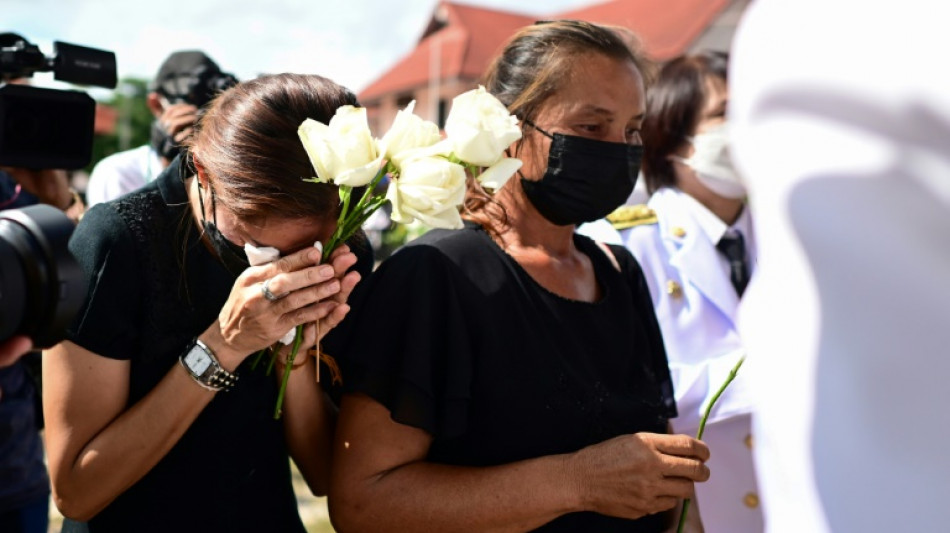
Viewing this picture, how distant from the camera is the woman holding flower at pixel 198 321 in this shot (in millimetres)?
1842

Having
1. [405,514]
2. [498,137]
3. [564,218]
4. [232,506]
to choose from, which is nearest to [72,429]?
[232,506]

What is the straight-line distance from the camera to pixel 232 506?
2.04 meters

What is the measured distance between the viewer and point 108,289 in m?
1.87

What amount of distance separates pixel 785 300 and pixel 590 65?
1465mm

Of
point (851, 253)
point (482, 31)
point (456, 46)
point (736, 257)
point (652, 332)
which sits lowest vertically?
point (456, 46)

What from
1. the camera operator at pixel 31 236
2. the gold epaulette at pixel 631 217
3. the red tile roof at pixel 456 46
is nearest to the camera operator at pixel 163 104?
the camera operator at pixel 31 236

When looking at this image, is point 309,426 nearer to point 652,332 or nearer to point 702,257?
point 652,332

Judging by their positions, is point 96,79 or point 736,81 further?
point 96,79

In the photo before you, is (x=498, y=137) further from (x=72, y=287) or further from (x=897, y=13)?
(x=897, y=13)

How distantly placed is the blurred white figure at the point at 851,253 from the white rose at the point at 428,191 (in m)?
0.78

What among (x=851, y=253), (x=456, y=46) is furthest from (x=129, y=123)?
(x=851, y=253)

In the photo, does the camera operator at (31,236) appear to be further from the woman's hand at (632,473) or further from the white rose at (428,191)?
the woman's hand at (632,473)

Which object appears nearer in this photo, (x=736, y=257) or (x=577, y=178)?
(x=577, y=178)

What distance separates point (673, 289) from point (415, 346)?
135cm
